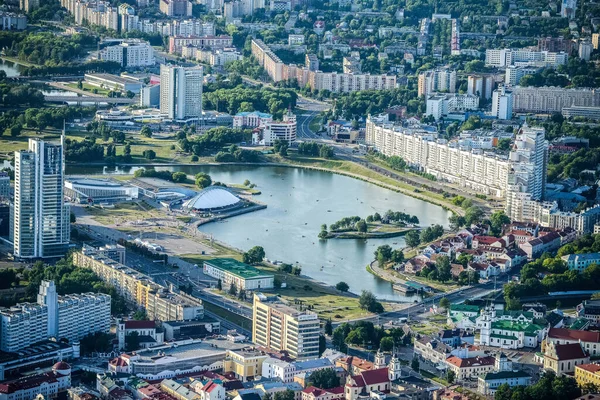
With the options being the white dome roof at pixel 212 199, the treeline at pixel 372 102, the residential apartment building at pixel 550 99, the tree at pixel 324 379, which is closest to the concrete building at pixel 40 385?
the tree at pixel 324 379

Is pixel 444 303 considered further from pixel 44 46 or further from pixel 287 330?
pixel 44 46

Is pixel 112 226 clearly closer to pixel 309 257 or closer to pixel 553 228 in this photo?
pixel 309 257

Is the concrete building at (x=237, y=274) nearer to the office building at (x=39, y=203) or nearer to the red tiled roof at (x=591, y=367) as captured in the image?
the office building at (x=39, y=203)

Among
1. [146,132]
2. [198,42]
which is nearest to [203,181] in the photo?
[146,132]

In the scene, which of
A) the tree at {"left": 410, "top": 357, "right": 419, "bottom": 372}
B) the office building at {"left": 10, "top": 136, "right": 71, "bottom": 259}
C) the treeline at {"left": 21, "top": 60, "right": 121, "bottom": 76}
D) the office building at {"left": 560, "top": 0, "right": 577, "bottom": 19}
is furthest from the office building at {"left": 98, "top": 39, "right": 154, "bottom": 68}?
the tree at {"left": 410, "top": 357, "right": 419, "bottom": 372}

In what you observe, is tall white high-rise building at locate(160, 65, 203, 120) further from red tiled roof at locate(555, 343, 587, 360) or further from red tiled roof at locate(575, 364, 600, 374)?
red tiled roof at locate(575, 364, 600, 374)

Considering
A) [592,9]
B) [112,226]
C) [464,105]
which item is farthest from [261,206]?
[592,9]
